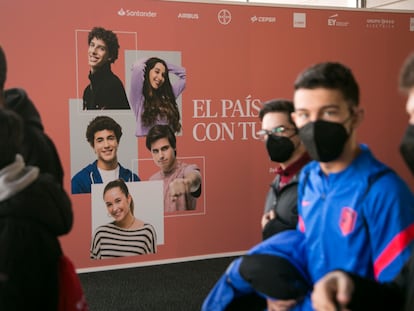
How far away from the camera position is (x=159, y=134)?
4.73 meters

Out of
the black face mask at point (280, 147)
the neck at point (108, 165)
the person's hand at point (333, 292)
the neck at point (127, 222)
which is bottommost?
the neck at point (127, 222)

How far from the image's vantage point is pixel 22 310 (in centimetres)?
124

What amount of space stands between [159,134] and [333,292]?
369 cm

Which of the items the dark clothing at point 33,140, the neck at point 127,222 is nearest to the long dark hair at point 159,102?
the neck at point 127,222

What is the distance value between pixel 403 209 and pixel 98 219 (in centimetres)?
362

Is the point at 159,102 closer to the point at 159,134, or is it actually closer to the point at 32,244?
the point at 159,134

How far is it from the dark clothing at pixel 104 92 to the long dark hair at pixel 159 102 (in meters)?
0.21

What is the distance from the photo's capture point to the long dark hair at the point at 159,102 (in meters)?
4.67

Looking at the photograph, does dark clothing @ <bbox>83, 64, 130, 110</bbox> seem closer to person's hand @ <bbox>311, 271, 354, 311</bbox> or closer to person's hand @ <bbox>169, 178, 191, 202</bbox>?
person's hand @ <bbox>169, 178, 191, 202</bbox>

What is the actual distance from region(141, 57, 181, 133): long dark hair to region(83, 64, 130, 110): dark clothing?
0.67 ft

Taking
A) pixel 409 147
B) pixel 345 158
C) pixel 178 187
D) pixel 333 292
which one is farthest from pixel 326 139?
pixel 178 187

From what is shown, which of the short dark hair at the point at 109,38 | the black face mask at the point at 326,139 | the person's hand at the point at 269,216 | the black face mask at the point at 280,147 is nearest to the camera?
the black face mask at the point at 326,139

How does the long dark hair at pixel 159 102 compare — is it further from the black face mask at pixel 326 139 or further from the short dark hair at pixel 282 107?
the black face mask at pixel 326 139

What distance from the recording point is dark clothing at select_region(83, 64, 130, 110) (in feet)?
14.7
